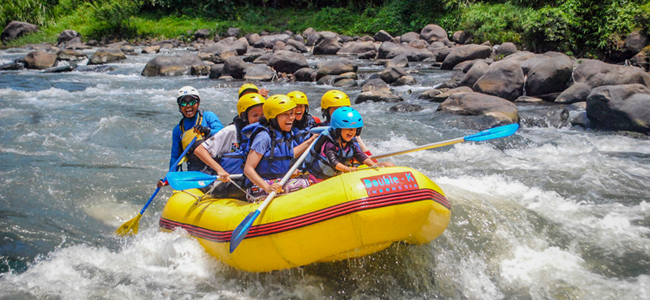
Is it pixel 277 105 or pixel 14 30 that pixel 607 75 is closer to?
pixel 277 105

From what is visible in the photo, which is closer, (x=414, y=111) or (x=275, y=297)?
(x=275, y=297)

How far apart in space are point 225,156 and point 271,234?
44.8 inches

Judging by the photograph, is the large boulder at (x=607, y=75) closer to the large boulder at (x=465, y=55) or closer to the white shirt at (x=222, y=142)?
the large boulder at (x=465, y=55)

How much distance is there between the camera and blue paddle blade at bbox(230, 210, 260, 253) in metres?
3.21

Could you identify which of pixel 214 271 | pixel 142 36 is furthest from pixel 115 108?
pixel 142 36

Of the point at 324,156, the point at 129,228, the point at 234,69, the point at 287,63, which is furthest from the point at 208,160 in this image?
the point at 287,63

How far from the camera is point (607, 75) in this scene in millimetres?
9719

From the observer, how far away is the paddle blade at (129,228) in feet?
14.9

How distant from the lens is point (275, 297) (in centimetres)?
357

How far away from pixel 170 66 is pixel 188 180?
13050 mm

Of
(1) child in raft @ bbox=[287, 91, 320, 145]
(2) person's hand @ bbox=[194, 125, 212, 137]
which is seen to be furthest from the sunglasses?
(1) child in raft @ bbox=[287, 91, 320, 145]

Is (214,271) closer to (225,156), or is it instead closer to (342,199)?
(225,156)

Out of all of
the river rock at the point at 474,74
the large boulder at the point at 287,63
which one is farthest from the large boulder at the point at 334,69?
the river rock at the point at 474,74

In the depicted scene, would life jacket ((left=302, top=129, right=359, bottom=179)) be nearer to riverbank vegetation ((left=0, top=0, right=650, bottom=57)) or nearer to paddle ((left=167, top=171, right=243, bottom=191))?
paddle ((left=167, top=171, right=243, bottom=191))
